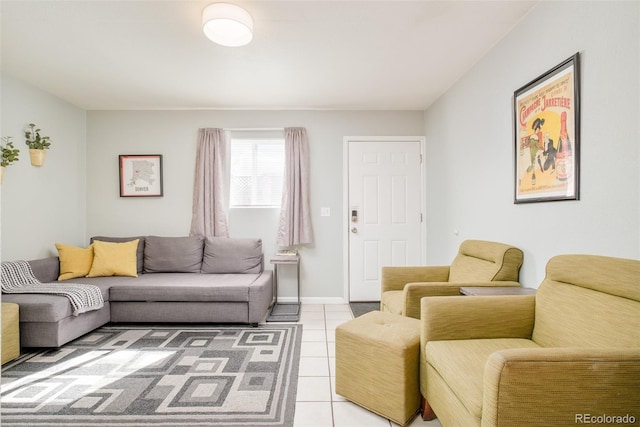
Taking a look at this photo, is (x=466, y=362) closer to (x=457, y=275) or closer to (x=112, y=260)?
(x=457, y=275)

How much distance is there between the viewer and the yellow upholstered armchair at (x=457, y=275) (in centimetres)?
208

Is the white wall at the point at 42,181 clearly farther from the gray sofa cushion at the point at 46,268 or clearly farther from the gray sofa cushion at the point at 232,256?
the gray sofa cushion at the point at 232,256

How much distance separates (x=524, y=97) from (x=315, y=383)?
94.0 inches

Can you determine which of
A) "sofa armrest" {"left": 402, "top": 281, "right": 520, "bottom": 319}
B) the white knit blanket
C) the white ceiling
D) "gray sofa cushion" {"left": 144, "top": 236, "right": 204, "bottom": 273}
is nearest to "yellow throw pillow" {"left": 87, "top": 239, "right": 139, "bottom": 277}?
"gray sofa cushion" {"left": 144, "top": 236, "right": 204, "bottom": 273}

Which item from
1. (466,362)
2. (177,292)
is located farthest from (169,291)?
(466,362)

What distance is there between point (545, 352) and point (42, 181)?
14.6 ft

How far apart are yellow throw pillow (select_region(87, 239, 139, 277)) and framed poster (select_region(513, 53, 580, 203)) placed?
12.3 feet

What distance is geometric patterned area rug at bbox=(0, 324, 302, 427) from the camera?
1714mm

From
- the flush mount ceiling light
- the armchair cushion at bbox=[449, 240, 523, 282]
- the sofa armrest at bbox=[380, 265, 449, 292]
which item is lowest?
the sofa armrest at bbox=[380, 265, 449, 292]

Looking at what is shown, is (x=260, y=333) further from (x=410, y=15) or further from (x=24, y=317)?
(x=410, y=15)

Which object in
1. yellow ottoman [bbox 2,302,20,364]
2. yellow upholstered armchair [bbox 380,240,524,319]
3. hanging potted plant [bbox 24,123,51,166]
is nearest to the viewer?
yellow upholstered armchair [bbox 380,240,524,319]

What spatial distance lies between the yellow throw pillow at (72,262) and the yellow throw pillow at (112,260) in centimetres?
7

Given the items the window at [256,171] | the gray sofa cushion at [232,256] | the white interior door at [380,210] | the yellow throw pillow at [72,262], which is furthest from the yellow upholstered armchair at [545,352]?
the yellow throw pillow at [72,262]

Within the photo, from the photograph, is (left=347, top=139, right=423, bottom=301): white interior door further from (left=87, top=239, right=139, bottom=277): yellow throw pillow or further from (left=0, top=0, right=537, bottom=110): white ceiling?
(left=87, top=239, right=139, bottom=277): yellow throw pillow
